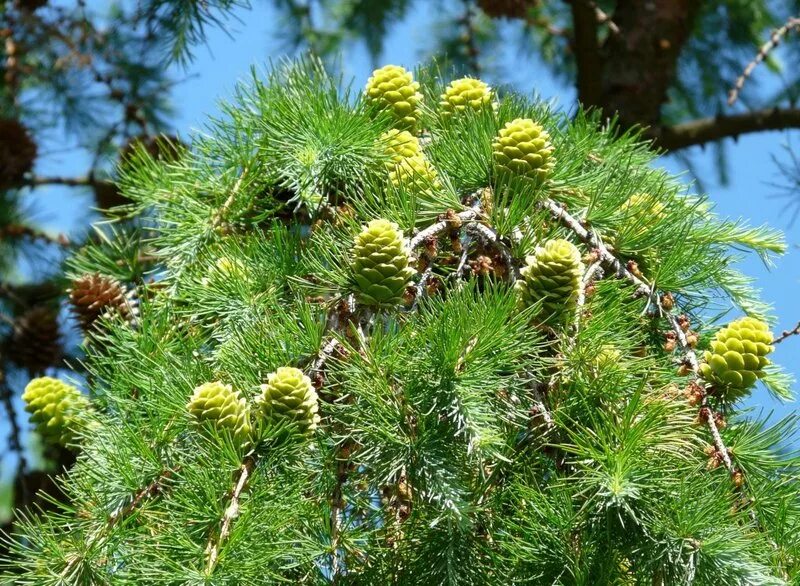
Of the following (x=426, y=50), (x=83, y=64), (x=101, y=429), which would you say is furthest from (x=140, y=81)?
(x=101, y=429)

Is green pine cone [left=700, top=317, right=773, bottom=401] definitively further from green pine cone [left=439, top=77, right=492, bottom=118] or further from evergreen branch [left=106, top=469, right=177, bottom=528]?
evergreen branch [left=106, top=469, right=177, bottom=528]

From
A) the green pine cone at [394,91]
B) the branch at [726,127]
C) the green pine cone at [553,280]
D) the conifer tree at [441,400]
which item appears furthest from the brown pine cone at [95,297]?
the branch at [726,127]

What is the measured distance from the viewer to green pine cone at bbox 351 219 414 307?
1110 millimetres

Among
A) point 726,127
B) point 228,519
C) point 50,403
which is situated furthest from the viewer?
point 726,127

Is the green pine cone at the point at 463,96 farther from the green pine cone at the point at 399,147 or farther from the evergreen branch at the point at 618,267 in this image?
the evergreen branch at the point at 618,267

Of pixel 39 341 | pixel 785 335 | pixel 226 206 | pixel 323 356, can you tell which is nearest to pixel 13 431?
pixel 39 341

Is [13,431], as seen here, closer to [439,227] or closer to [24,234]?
[24,234]

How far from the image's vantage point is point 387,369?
3.48ft

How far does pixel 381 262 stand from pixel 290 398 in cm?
17

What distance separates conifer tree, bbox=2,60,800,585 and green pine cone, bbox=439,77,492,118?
58 mm

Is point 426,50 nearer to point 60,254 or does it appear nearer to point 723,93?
point 723,93

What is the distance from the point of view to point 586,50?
8.46 feet

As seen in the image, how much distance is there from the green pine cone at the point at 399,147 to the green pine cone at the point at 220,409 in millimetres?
417

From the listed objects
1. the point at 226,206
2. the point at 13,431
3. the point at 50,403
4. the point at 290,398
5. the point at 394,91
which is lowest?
the point at 13,431
